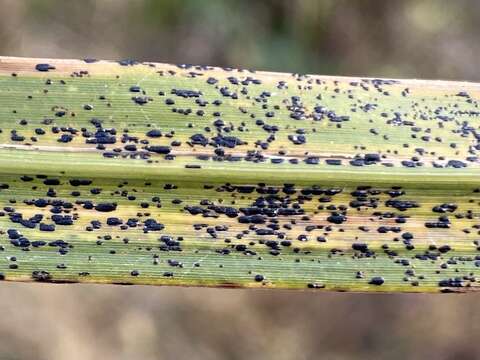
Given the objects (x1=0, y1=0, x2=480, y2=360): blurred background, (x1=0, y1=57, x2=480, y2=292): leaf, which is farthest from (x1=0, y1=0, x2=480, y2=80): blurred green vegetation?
(x1=0, y1=57, x2=480, y2=292): leaf

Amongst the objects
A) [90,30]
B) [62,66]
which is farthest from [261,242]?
[90,30]

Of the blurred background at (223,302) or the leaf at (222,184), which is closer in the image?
the leaf at (222,184)

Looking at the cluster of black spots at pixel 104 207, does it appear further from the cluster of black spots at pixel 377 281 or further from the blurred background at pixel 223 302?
the blurred background at pixel 223 302

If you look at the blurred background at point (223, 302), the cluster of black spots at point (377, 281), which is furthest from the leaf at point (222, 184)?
the blurred background at point (223, 302)

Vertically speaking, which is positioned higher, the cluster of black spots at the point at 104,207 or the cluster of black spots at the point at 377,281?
the cluster of black spots at the point at 104,207

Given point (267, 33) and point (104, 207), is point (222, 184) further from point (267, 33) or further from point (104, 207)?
point (267, 33)

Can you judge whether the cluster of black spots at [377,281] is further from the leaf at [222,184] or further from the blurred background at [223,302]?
the blurred background at [223,302]

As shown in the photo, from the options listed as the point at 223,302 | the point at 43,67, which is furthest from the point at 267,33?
the point at 43,67
